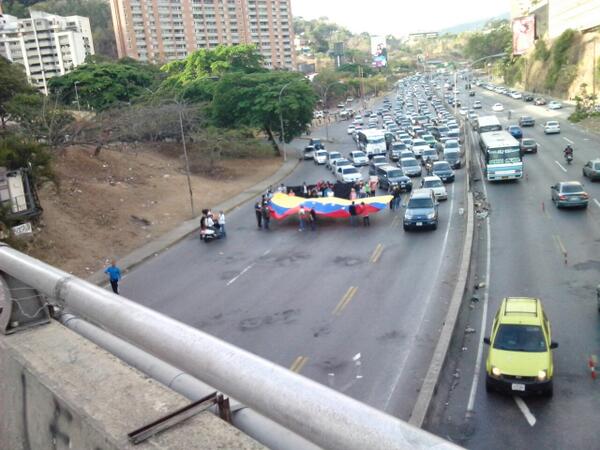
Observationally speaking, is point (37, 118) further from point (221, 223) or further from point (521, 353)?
point (521, 353)

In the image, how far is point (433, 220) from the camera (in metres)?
27.5

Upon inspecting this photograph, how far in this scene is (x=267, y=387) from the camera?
2340mm

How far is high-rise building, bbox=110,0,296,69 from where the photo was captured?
140 metres

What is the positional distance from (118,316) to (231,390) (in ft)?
3.54

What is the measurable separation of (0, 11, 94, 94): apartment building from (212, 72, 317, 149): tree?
80.3 metres

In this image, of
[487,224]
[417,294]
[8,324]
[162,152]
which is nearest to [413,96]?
[162,152]

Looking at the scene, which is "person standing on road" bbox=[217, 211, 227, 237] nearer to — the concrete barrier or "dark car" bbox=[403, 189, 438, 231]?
"dark car" bbox=[403, 189, 438, 231]

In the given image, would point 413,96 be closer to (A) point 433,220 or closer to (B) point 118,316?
(A) point 433,220

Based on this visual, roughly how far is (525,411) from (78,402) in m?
10.3


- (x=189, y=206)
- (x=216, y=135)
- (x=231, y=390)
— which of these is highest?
(x=231, y=390)

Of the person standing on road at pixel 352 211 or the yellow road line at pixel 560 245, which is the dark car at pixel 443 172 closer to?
the person standing on road at pixel 352 211

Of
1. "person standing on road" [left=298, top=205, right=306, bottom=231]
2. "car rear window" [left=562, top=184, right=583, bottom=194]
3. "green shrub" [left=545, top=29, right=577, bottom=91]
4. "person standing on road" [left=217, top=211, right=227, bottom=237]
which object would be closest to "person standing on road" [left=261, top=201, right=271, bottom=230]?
"person standing on road" [left=298, top=205, right=306, bottom=231]

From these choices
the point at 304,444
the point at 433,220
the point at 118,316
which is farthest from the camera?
the point at 433,220

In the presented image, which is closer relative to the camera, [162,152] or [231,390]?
[231,390]
